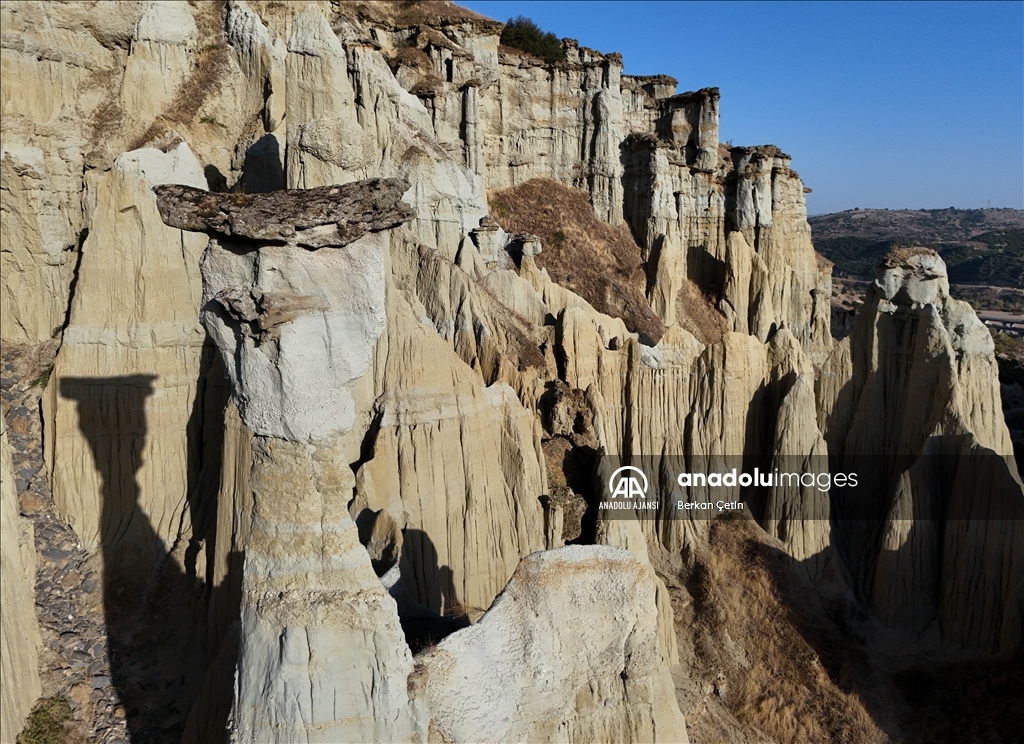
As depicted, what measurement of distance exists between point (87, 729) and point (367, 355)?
311 inches

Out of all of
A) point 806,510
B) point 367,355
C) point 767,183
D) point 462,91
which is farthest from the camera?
point 767,183

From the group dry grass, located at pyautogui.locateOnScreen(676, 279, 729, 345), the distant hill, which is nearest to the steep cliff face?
dry grass, located at pyautogui.locateOnScreen(676, 279, 729, 345)

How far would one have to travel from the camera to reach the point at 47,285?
15.4 metres

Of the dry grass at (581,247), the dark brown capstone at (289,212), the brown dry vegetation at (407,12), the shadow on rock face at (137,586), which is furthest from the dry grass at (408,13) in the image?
the dark brown capstone at (289,212)

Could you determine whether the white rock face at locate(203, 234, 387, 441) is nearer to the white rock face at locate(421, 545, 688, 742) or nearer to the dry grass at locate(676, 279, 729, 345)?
the white rock face at locate(421, 545, 688, 742)

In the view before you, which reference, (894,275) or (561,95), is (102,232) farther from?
(561,95)

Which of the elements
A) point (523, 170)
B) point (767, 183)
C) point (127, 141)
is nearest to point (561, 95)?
A: point (523, 170)

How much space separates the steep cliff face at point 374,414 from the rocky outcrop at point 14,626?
1.14ft

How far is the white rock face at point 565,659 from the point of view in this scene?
7.65m

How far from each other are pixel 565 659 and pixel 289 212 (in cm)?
562

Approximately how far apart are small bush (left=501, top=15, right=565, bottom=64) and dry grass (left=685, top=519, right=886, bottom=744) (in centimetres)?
2702

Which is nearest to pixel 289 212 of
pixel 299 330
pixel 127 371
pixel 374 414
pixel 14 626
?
pixel 299 330

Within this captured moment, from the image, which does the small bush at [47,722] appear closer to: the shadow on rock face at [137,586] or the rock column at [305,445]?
the shadow on rock face at [137,586]

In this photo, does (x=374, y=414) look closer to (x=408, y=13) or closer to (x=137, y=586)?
(x=137, y=586)
